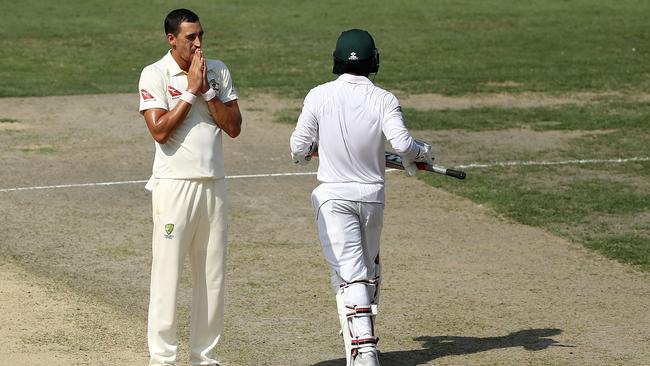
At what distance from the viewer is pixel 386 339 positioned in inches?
359

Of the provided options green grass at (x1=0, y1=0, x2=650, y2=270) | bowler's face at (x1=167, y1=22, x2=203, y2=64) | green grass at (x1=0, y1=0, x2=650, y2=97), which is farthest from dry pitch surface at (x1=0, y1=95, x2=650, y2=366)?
green grass at (x1=0, y1=0, x2=650, y2=97)

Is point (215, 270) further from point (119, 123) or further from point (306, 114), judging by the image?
point (119, 123)

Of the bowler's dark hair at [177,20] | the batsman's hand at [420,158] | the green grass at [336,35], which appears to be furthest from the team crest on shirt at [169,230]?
the green grass at [336,35]

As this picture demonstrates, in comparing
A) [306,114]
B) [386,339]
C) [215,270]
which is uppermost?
[306,114]

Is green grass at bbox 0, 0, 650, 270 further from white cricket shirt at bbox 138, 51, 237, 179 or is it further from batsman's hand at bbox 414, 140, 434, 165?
white cricket shirt at bbox 138, 51, 237, 179

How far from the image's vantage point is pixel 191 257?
316 inches

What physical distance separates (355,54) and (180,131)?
46.9 inches

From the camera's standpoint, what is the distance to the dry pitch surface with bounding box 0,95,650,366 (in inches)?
348

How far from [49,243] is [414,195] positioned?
4.27 m

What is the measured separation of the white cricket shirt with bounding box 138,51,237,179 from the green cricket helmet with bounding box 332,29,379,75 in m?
0.80

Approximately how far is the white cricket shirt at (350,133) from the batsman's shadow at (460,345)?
1.33 metres

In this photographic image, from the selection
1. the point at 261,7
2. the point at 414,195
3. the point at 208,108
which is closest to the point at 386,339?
the point at 208,108

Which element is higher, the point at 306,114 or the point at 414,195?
the point at 306,114

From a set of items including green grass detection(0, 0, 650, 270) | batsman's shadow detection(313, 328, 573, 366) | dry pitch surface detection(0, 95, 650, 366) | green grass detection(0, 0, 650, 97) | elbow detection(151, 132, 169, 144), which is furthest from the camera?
green grass detection(0, 0, 650, 97)
